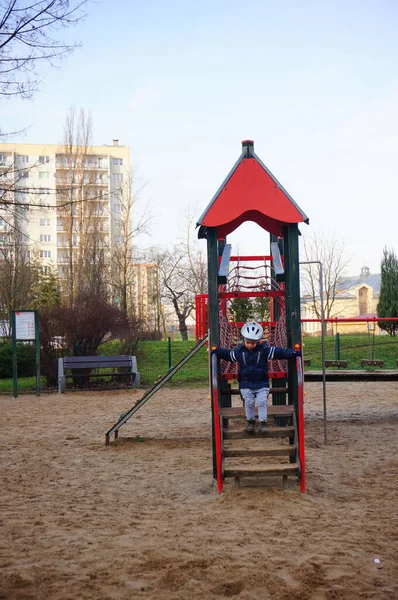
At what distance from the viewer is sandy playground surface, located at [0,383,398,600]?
414 centimetres

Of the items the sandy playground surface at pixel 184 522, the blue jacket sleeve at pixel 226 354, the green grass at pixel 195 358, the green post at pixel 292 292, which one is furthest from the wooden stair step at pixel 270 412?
the green grass at pixel 195 358

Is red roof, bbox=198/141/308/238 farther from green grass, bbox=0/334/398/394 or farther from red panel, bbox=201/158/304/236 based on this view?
green grass, bbox=0/334/398/394

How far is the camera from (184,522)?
5.55m

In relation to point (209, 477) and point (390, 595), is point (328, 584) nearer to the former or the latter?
point (390, 595)

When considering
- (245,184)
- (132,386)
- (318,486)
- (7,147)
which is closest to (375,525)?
(318,486)

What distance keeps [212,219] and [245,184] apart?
1.98 feet

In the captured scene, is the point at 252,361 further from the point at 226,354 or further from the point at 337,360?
the point at 337,360

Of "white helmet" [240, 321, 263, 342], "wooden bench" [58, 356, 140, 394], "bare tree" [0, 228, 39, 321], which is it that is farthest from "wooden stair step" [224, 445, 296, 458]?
"bare tree" [0, 228, 39, 321]

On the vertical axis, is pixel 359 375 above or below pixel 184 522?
above

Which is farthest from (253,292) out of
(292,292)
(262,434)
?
(262,434)

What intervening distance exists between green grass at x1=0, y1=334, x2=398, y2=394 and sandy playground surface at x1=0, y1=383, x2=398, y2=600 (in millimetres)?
9321

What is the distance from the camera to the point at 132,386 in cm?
1828

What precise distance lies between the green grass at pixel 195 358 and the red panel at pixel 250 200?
12159mm

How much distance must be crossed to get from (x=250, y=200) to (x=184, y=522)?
360 centimetres
